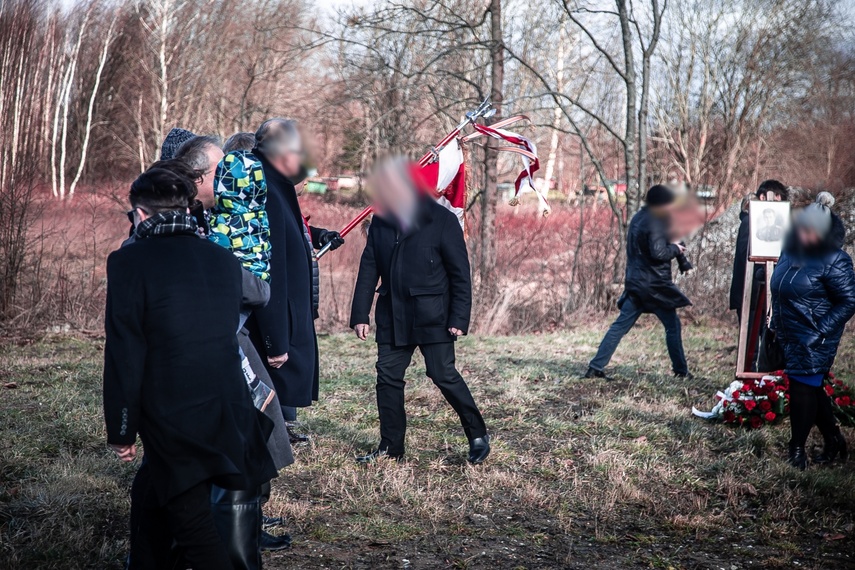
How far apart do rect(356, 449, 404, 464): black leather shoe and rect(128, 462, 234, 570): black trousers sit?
226 cm

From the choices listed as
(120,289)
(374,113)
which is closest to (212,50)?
(374,113)

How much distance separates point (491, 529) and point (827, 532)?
185cm

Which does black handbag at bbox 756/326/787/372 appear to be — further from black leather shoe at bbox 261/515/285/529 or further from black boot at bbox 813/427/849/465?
black leather shoe at bbox 261/515/285/529

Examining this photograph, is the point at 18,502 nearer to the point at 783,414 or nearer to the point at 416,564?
the point at 416,564

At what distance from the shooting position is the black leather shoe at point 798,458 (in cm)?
551

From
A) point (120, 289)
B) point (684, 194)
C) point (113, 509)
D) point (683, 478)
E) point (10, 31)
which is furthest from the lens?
point (10, 31)

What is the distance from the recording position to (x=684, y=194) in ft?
25.9

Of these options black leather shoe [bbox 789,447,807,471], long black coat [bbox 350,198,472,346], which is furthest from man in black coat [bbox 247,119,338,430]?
black leather shoe [bbox 789,447,807,471]

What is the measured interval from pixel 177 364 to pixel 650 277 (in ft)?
20.0

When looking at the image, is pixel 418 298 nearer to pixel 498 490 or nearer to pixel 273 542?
pixel 498 490

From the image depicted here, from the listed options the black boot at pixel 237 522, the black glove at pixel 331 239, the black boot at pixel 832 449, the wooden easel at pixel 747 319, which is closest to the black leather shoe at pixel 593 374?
the wooden easel at pixel 747 319

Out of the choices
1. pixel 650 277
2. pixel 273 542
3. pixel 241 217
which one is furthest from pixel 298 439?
pixel 650 277

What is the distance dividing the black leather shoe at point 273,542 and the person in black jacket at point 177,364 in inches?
41.6

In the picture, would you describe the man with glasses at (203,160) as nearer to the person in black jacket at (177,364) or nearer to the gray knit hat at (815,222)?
the person in black jacket at (177,364)
